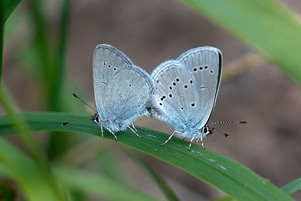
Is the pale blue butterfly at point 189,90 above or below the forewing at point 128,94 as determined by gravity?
above

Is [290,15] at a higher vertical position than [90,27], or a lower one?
lower

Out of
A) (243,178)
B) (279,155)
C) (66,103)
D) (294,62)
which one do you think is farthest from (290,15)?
(279,155)

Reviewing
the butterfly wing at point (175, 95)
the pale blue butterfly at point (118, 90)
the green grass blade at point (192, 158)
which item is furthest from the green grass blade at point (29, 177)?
the butterfly wing at point (175, 95)

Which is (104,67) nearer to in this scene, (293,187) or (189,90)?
(189,90)

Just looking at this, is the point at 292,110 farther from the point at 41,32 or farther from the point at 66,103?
the point at 41,32

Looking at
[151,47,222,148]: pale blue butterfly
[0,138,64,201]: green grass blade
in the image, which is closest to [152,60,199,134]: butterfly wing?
[151,47,222,148]: pale blue butterfly

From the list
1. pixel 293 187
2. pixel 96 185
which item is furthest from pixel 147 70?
pixel 293 187

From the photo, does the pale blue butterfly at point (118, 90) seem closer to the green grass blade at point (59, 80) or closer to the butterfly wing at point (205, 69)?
the butterfly wing at point (205, 69)
